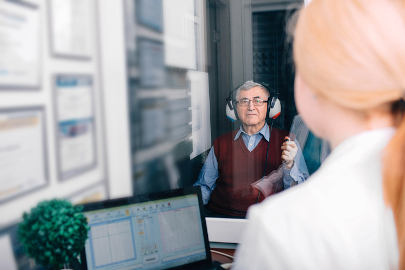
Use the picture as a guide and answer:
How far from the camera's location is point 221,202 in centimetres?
142

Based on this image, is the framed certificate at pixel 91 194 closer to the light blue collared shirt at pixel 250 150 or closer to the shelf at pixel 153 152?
the shelf at pixel 153 152

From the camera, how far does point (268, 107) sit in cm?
136

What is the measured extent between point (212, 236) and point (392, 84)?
38.3 inches

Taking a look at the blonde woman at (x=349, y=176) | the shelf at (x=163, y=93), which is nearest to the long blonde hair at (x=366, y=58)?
the blonde woman at (x=349, y=176)

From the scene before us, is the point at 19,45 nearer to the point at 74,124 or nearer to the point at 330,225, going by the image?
the point at 74,124

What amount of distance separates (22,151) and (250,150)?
2.48 feet

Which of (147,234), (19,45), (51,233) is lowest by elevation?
(147,234)

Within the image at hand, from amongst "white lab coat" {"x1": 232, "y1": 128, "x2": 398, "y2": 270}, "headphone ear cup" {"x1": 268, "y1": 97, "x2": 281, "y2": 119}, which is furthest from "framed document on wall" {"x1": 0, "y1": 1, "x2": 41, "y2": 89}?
"headphone ear cup" {"x1": 268, "y1": 97, "x2": 281, "y2": 119}

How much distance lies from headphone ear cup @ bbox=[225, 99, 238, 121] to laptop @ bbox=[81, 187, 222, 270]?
34cm

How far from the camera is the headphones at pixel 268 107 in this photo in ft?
4.46

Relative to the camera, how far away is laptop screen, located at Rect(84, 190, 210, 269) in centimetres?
100

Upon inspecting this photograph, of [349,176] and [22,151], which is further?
[22,151]

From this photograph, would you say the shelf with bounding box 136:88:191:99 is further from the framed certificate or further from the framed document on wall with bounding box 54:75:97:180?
the framed certificate

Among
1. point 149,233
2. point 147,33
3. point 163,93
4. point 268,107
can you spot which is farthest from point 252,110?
point 149,233
